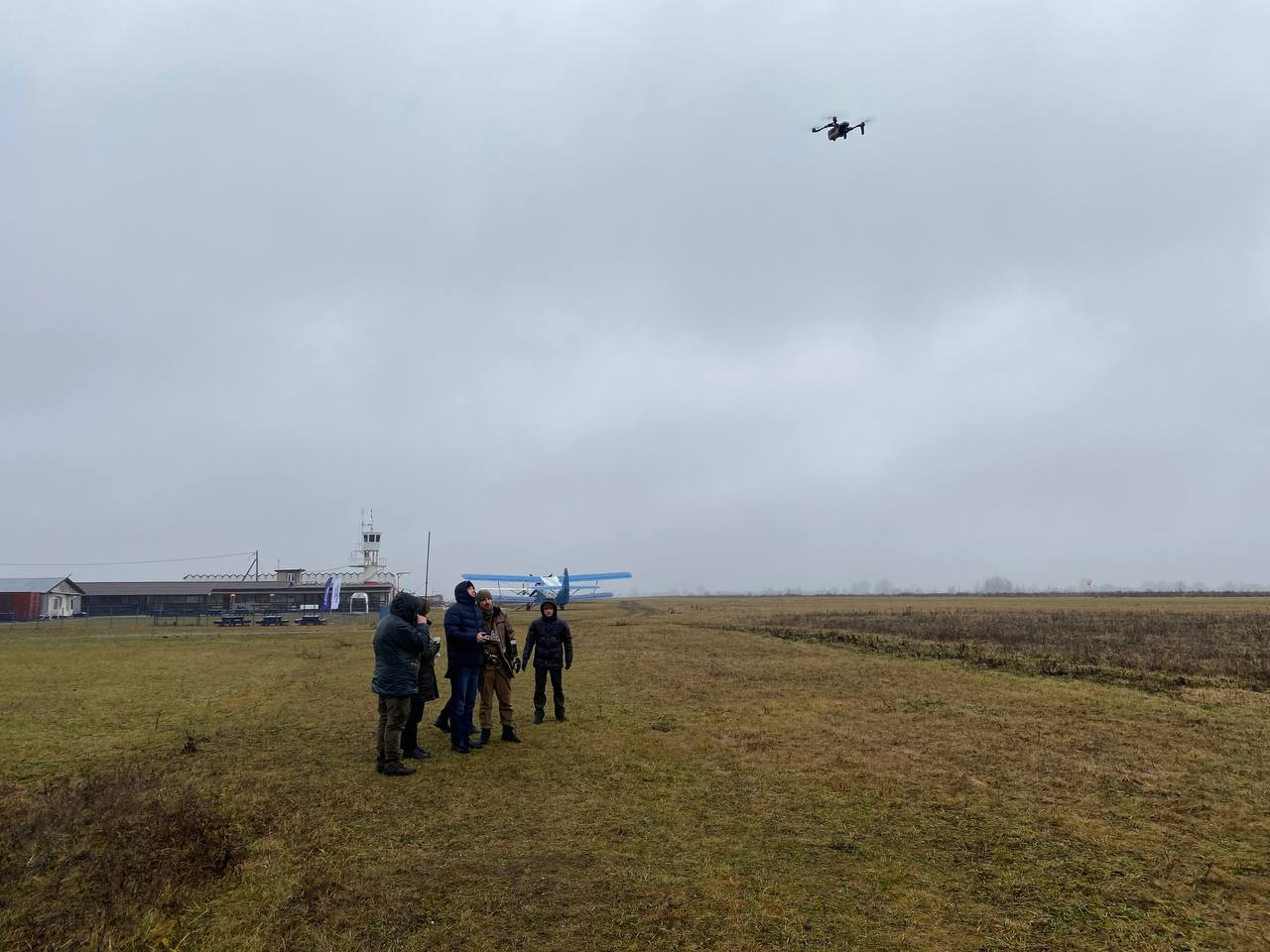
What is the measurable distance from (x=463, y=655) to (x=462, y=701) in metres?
0.74

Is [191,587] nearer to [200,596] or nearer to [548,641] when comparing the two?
[200,596]

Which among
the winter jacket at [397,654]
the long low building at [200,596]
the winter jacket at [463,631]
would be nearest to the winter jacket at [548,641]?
the winter jacket at [463,631]

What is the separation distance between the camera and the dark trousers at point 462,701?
9.79 metres

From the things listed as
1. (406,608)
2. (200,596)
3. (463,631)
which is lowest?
(200,596)

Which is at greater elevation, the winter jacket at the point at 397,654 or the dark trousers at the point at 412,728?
the winter jacket at the point at 397,654

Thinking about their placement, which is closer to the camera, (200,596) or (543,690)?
(543,690)

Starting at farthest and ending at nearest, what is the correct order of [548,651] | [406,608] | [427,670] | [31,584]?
[31,584]
[548,651]
[427,670]
[406,608]

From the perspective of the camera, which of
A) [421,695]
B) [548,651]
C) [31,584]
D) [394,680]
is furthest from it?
[31,584]

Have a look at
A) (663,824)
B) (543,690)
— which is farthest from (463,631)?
(663,824)

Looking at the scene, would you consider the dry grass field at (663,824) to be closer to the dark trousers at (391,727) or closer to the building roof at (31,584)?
the dark trousers at (391,727)

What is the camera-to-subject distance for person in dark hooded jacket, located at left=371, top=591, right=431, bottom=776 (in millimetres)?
8586

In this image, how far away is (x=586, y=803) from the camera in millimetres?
7445

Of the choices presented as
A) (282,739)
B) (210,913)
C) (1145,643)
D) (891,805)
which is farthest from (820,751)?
(1145,643)

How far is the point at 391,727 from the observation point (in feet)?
28.3
